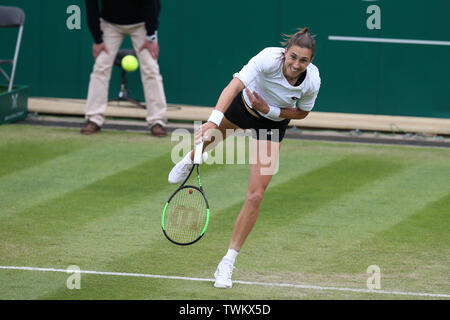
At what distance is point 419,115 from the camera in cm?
1361

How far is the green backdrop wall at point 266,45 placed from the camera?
13.4 m

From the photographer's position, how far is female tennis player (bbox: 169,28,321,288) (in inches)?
271

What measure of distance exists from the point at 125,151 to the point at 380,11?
432 centimetres

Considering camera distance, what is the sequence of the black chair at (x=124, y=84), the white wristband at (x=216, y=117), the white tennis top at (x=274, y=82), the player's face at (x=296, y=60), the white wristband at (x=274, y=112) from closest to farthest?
the white wristband at (x=216, y=117)
the player's face at (x=296, y=60)
the white tennis top at (x=274, y=82)
the white wristband at (x=274, y=112)
the black chair at (x=124, y=84)

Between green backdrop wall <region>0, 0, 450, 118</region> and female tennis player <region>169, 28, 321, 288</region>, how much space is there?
Result: 5764 millimetres

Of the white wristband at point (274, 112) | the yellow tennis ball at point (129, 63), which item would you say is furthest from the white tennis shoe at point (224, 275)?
the yellow tennis ball at point (129, 63)

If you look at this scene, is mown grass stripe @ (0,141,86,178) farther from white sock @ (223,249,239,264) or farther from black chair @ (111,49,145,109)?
white sock @ (223,249,239,264)

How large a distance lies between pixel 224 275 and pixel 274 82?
1.55m

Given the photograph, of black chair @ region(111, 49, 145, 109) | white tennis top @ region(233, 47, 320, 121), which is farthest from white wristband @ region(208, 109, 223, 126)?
black chair @ region(111, 49, 145, 109)

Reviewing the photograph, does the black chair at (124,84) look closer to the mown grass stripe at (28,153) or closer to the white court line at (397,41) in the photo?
the mown grass stripe at (28,153)

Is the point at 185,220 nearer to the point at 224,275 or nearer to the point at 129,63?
the point at 224,275

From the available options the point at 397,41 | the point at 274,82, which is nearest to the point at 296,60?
the point at 274,82

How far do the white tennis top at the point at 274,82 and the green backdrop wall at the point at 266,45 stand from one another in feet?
19.1
